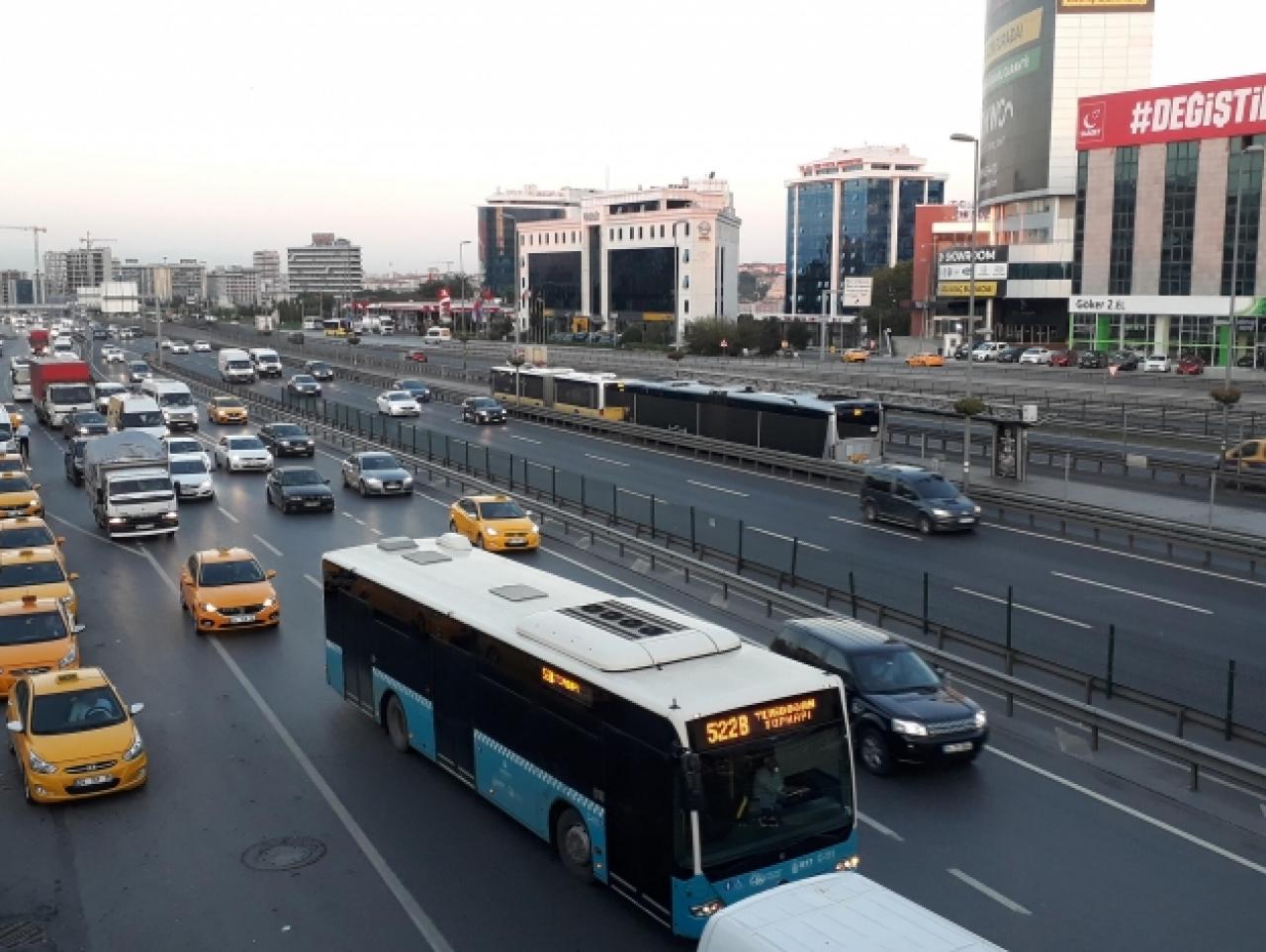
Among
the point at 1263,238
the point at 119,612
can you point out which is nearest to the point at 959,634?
the point at 119,612

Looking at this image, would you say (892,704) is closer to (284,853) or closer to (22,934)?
(284,853)

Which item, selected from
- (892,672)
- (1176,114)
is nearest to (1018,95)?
(1176,114)

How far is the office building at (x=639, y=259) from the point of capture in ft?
458

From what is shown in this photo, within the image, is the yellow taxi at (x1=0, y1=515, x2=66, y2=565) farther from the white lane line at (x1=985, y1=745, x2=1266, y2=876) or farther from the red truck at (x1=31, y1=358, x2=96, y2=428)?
the red truck at (x1=31, y1=358, x2=96, y2=428)

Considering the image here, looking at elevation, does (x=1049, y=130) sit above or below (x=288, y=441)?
above

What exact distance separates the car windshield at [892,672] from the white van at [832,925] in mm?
7576

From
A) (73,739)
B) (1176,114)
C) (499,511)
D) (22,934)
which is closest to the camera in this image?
(22,934)

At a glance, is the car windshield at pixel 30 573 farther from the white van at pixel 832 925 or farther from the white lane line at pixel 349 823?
the white van at pixel 832 925

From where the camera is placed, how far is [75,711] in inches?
525

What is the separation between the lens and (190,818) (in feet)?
40.6

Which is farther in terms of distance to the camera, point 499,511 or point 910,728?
point 499,511

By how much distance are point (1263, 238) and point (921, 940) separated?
277ft

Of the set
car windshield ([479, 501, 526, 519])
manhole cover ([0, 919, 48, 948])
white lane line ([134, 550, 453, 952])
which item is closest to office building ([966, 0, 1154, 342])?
car windshield ([479, 501, 526, 519])

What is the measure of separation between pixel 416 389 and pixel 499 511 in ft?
131
